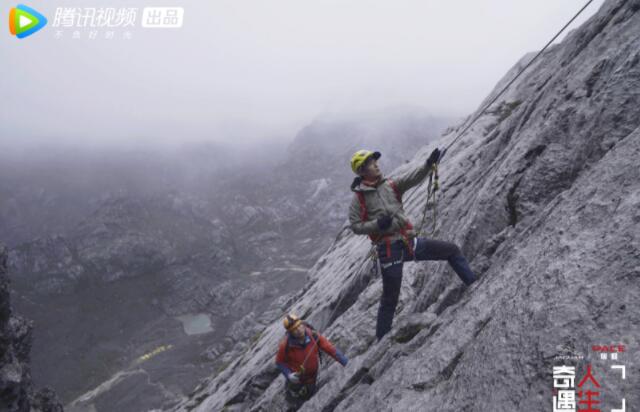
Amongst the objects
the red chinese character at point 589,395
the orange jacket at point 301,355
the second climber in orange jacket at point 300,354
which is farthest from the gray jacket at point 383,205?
the orange jacket at point 301,355

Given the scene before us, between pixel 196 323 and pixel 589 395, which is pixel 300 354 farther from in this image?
pixel 196 323

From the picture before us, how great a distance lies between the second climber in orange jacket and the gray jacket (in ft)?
16.0

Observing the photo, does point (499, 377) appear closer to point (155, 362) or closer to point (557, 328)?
point (557, 328)

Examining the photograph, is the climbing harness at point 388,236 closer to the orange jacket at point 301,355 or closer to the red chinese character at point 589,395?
the red chinese character at point 589,395

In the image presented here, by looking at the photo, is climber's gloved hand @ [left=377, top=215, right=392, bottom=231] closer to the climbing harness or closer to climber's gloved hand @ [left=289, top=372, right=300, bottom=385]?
the climbing harness

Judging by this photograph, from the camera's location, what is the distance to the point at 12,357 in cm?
3147

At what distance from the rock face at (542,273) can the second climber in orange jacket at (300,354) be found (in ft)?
2.62

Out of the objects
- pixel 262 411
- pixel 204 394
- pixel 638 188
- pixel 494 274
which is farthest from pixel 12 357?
pixel 638 188

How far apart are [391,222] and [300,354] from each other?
645 centimetres

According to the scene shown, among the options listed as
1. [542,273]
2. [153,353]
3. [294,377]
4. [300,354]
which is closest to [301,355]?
[300,354]

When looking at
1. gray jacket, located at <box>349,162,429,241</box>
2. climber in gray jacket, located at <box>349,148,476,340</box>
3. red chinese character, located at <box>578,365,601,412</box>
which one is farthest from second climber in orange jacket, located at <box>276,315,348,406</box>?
red chinese character, located at <box>578,365,601,412</box>

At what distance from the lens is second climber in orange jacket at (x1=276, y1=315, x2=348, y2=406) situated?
1211cm

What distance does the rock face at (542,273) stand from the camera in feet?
16.5

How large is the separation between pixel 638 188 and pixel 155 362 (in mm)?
165393
